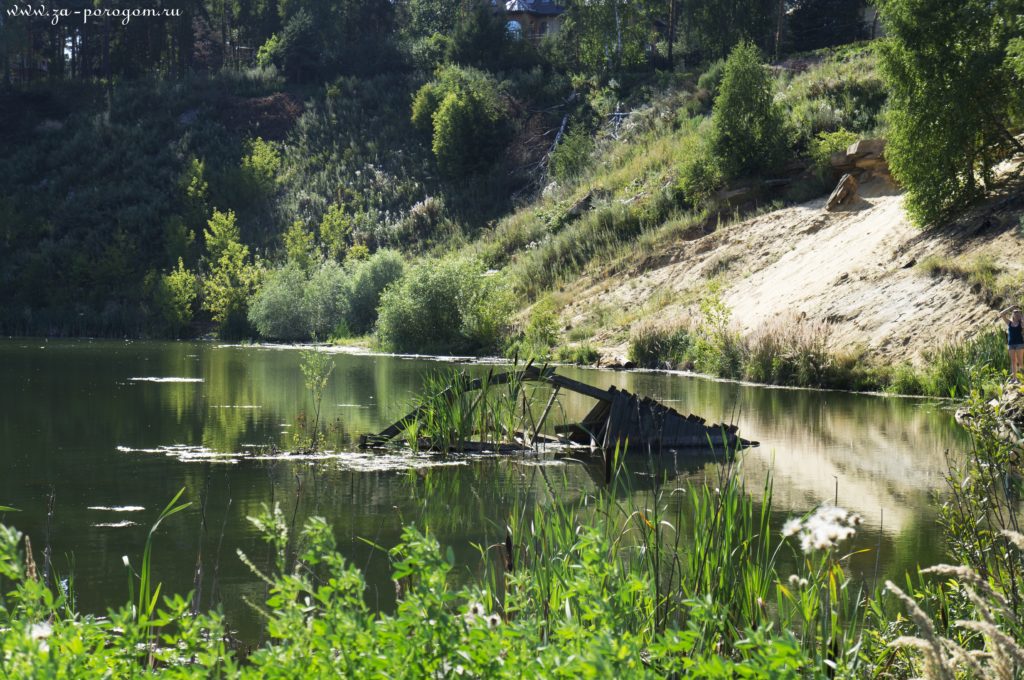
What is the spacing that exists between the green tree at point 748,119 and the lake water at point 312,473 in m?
17.1

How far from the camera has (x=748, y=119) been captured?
39.9 m

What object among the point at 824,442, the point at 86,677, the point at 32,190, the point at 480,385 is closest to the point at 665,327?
the point at 824,442

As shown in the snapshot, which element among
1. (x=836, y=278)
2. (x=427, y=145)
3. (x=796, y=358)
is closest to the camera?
(x=796, y=358)

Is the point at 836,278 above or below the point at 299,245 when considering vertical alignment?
below

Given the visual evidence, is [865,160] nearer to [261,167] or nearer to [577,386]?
[577,386]

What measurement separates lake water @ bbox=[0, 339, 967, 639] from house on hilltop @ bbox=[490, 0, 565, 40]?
68.8 metres

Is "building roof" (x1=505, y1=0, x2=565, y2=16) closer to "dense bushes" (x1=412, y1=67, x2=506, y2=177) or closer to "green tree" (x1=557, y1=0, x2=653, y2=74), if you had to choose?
"green tree" (x1=557, y1=0, x2=653, y2=74)

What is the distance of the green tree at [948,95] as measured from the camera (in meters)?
27.6

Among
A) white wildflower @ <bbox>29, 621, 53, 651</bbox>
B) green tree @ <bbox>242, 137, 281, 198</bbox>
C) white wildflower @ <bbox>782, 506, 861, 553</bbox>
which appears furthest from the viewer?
green tree @ <bbox>242, 137, 281, 198</bbox>

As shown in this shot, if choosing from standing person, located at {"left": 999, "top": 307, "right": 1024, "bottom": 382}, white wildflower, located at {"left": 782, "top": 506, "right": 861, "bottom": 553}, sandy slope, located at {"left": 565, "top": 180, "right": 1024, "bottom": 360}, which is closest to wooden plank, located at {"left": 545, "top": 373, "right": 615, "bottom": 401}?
standing person, located at {"left": 999, "top": 307, "right": 1024, "bottom": 382}

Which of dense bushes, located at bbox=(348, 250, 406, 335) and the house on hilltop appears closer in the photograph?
dense bushes, located at bbox=(348, 250, 406, 335)

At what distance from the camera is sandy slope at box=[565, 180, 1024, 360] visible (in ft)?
82.4

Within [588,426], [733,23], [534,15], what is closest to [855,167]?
[588,426]

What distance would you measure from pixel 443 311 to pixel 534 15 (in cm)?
5757
